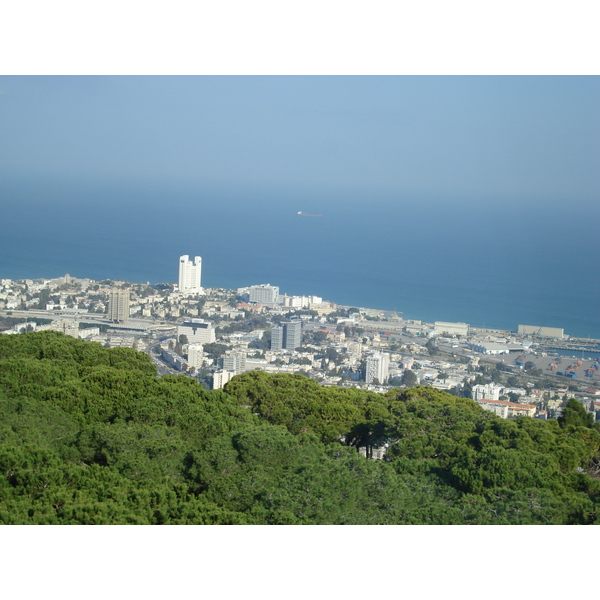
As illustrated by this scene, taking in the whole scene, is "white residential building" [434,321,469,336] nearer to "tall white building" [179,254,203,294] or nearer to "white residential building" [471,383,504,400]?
"white residential building" [471,383,504,400]

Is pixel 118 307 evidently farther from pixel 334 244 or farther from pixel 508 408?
pixel 334 244

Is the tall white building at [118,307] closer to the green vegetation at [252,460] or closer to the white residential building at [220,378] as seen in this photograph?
the white residential building at [220,378]

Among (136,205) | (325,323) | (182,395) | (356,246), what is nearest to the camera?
(182,395)

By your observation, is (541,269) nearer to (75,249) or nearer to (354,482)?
(75,249)

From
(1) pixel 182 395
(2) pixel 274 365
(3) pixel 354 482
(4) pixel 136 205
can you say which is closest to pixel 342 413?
(1) pixel 182 395

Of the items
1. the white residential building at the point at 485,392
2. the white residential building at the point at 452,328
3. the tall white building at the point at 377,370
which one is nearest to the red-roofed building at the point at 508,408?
the white residential building at the point at 485,392

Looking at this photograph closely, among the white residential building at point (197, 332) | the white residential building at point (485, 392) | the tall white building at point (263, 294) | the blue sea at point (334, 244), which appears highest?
the blue sea at point (334, 244)
